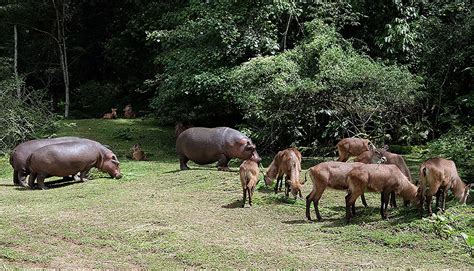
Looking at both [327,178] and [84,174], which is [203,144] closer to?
[84,174]

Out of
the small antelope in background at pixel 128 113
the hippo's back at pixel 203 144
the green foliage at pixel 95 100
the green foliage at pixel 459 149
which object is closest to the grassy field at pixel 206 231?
the hippo's back at pixel 203 144

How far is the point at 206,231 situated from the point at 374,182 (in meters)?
2.35

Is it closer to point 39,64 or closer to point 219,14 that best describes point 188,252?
point 219,14

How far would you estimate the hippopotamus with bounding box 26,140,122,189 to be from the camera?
11.4 meters

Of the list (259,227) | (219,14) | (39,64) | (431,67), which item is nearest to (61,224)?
(259,227)

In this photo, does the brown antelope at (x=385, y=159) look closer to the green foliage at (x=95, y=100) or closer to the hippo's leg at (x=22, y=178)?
the hippo's leg at (x=22, y=178)

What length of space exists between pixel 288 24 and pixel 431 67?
4.16 m

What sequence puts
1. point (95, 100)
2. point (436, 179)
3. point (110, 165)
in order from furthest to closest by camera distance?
1. point (95, 100)
2. point (110, 165)
3. point (436, 179)

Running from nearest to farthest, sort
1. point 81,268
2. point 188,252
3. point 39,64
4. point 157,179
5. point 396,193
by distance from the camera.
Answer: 1. point 81,268
2. point 188,252
3. point 396,193
4. point 157,179
5. point 39,64

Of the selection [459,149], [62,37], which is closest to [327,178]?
[459,149]

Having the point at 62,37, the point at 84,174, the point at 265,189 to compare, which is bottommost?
the point at 84,174

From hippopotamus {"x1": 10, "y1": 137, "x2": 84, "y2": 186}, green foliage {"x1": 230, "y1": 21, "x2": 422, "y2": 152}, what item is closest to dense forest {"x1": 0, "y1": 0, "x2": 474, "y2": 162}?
green foliage {"x1": 230, "y1": 21, "x2": 422, "y2": 152}

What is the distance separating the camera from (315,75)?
1361 centimetres

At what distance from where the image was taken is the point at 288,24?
16188 mm
